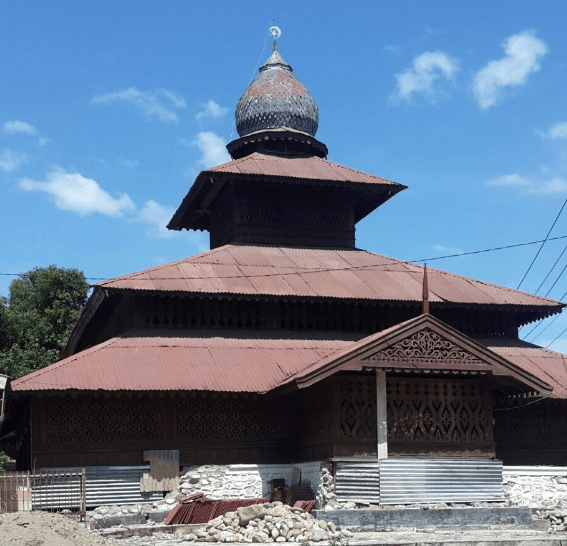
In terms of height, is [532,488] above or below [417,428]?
below

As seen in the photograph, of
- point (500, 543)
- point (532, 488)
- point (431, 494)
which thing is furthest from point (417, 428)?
point (500, 543)

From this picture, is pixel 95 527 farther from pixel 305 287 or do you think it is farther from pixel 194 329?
pixel 305 287

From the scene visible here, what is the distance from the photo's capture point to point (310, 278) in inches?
1075

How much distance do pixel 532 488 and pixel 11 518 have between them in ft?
43.1

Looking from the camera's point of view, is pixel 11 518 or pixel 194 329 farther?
pixel 194 329

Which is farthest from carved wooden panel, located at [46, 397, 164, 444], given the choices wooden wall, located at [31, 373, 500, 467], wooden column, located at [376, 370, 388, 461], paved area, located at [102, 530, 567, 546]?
wooden column, located at [376, 370, 388, 461]

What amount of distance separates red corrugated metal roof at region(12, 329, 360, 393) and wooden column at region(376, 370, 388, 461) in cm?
249

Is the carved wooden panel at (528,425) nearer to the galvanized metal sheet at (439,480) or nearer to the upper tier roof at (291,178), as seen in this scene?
the galvanized metal sheet at (439,480)

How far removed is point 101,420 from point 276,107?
44.1 feet

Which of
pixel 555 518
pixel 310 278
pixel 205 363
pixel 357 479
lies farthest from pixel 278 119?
pixel 555 518

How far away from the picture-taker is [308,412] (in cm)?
2366

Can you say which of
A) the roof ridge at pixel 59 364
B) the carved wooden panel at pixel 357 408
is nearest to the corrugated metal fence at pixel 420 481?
the carved wooden panel at pixel 357 408

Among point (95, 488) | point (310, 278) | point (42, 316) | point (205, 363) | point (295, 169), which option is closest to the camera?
point (95, 488)

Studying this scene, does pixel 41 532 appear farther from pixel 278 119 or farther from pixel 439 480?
pixel 278 119
